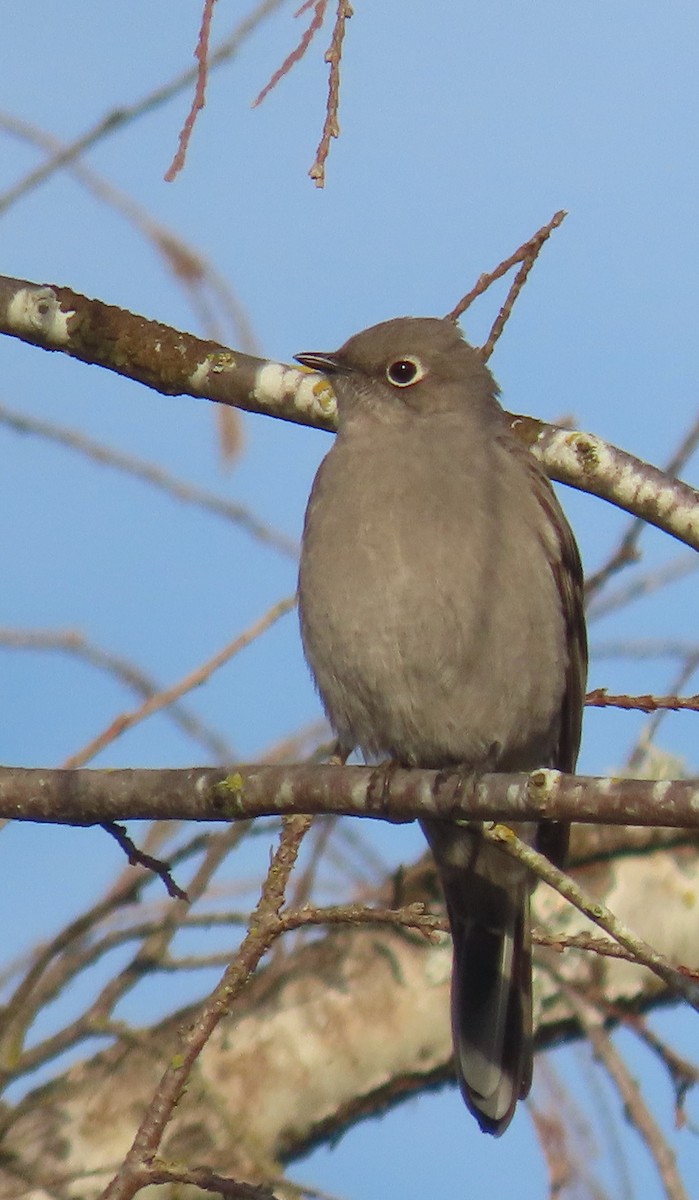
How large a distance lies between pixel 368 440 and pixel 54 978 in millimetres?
2388

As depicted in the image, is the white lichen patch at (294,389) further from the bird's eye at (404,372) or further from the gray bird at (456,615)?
the bird's eye at (404,372)

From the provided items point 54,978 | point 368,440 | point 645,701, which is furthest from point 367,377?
point 54,978

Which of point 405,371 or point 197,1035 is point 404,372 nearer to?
point 405,371

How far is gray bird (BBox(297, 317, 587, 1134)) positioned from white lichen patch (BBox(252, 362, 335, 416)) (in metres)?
0.18

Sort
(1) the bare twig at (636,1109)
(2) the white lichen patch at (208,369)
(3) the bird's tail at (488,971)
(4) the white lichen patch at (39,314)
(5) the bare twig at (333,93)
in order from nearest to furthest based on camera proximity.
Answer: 1. (5) the bare twig at (333,93)
2. (1) the bare twig at (636,1109)
3. (4) the white lichen patch at (39,314)
4. (2) the white lichen patch at (208,369)
5. (3) the bird's tail at (488,971)

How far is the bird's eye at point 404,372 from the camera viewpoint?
22.0 ft

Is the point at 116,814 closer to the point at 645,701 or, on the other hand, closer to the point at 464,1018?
the point at 645,701

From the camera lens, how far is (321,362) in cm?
647

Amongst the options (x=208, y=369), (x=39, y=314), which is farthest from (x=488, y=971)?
(x=39, y=314)

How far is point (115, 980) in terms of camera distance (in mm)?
6496

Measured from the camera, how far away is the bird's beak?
6469 mm

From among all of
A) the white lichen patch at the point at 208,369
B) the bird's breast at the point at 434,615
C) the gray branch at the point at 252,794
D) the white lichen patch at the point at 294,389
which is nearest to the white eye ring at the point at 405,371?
the white lichen patch at the point at 294,389

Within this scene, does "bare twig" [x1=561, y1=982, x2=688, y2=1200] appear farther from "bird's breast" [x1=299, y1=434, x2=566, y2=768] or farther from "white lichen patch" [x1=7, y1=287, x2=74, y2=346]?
"white lichen patch" [x1=7, y1=287, x2=74, y2=346]

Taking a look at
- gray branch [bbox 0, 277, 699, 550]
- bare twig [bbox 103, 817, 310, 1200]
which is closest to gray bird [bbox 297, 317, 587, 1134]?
gray branch [bbox 0, 277, 699, 550]
